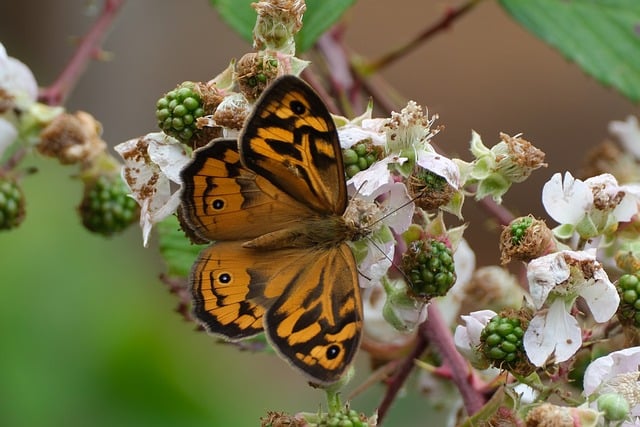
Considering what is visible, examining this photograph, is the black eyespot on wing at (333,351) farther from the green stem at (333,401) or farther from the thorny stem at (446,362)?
the thorny stem at (446,362)

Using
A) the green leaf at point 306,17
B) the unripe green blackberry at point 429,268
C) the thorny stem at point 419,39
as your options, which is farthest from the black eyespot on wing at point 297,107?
the thorny stem at point 419,39

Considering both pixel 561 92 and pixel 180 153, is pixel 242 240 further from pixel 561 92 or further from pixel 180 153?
pixel 561 92

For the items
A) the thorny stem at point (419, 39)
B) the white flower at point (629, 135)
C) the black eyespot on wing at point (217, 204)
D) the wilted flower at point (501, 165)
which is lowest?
the white flower at point (629, 135)

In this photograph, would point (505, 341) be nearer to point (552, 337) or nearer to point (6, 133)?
point (552, 337)

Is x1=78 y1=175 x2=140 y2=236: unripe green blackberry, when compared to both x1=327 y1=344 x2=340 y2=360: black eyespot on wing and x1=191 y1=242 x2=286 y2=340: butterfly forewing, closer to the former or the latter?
x1=191 y1=242 x2=286 y2=340: butterfly forewing

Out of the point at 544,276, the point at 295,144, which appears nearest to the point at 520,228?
the point at 544,276

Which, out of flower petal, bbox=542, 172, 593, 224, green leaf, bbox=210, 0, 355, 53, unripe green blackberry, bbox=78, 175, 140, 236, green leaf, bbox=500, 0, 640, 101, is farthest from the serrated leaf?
green leaf, bbox=500, 0, 640, 101
